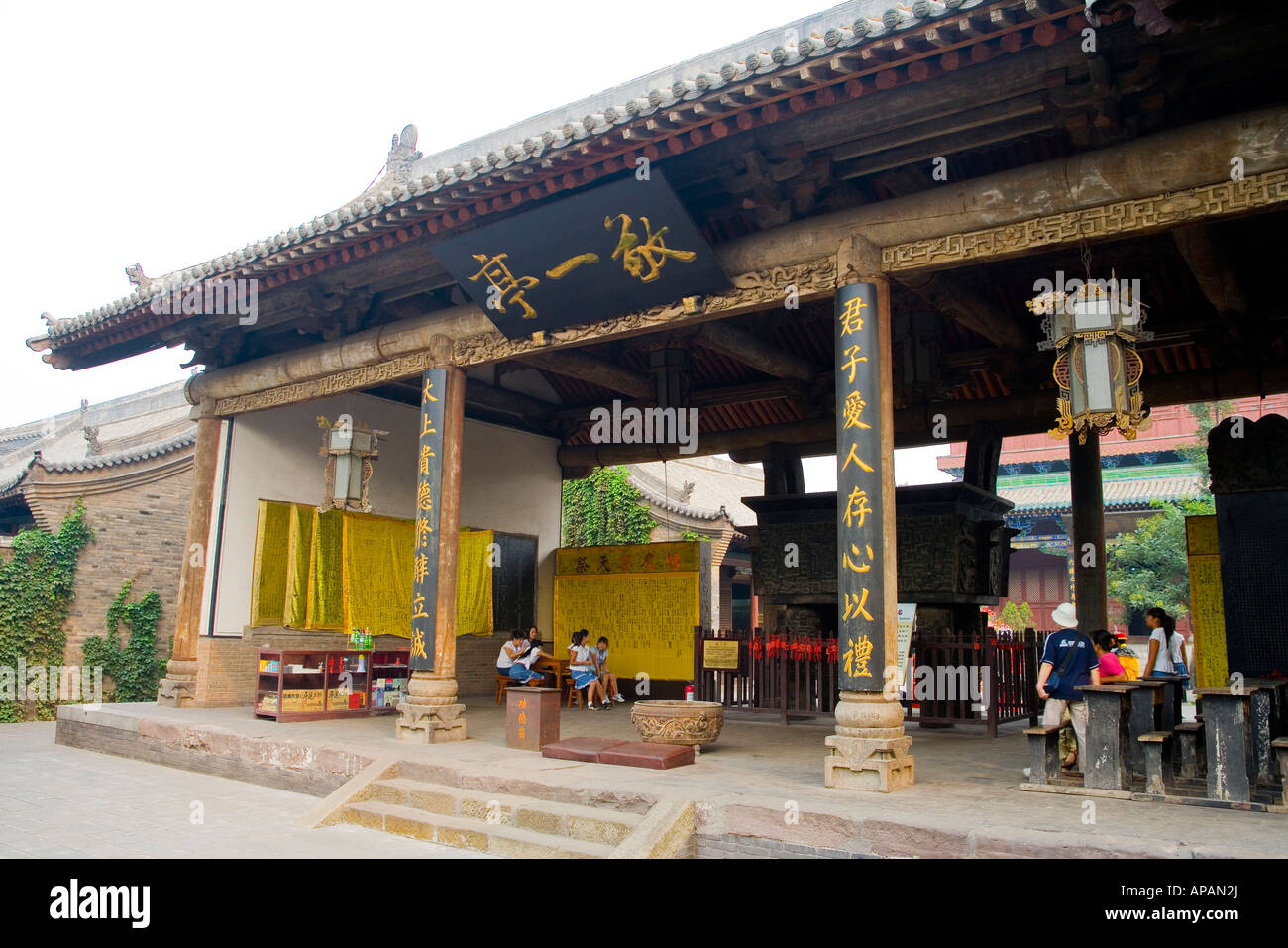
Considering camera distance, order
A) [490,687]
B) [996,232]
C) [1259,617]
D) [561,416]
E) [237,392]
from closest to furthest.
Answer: [996,232] → [1259,617] → [237,392] → [490,687] → [561,416]

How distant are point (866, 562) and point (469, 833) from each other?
287 cm

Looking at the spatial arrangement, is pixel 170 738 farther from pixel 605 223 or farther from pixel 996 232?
pixel 996 232

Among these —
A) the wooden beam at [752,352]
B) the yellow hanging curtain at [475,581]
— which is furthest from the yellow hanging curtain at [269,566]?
the wooden beam at [752,352]

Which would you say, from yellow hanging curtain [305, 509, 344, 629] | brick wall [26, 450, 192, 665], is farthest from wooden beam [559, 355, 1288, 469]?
brick wall [26, 450, 192, 665]

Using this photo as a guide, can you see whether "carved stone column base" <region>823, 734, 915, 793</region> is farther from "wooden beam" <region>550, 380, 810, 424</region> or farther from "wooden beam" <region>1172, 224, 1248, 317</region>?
"wooden beam" <region>550, 380, 810, 424</region>

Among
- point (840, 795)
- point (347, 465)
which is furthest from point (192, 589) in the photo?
point (840, 795)

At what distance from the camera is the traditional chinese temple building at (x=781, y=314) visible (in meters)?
5.26

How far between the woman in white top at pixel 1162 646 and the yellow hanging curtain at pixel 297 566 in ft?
27.4

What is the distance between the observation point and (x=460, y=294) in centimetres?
835

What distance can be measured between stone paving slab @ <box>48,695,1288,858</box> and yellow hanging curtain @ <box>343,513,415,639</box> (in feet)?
7.82

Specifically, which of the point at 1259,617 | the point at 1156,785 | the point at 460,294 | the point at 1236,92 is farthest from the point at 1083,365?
the point at 460,294

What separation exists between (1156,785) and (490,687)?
8802 millimetres

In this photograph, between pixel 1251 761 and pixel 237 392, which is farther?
pixel 237 392

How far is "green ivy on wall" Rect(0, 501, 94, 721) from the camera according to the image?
12.3m
